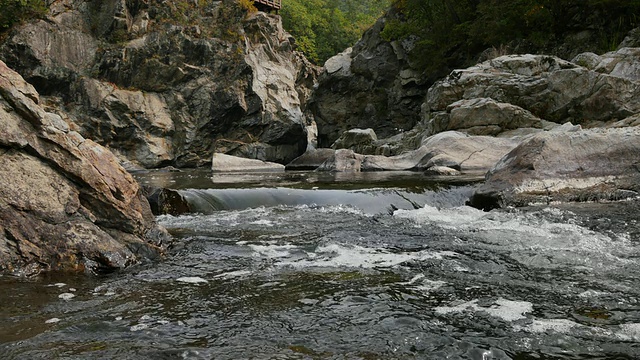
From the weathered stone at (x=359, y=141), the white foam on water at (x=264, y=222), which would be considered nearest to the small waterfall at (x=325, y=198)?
the white foam on water at (x=264, y=222)

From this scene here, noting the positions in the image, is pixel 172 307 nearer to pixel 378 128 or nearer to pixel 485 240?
pixel 485 240

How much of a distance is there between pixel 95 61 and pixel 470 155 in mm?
24399

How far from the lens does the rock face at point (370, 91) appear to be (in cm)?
3106

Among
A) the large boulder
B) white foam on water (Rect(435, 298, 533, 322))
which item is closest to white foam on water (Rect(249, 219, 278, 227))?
the large boulder

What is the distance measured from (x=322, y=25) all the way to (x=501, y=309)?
56.1 m

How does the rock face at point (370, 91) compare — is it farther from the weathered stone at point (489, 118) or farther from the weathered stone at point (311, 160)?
the weathered stone at point (489, 118)

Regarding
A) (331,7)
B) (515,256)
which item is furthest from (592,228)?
(331,7)

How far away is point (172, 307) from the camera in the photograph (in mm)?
3492

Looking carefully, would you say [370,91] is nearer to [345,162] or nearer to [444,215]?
[345,162]

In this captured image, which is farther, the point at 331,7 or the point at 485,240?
the point at 331,7

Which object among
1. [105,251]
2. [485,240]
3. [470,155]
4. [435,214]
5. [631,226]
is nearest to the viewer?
[105,251]

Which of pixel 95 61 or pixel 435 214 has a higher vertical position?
pixel 95 61

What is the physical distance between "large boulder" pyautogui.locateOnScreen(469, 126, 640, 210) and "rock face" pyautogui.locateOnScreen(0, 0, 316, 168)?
2393 cm

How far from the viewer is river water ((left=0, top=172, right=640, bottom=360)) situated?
2.74 m
